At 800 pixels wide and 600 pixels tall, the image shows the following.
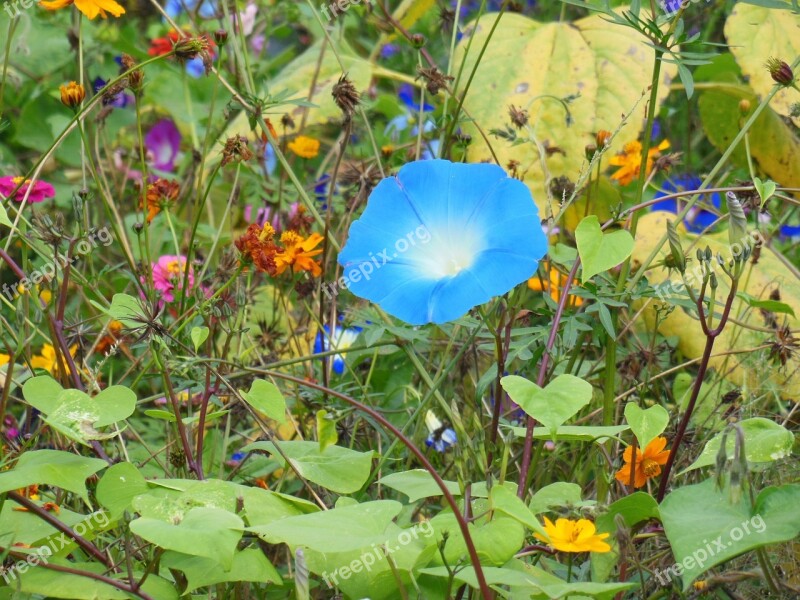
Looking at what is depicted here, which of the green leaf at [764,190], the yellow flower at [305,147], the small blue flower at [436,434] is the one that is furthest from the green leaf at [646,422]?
the yellow flower at [305,147]

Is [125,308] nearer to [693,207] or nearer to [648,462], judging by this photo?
[648,462]

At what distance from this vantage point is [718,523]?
88 centimetres

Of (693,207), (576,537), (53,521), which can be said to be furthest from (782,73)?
(693,207)

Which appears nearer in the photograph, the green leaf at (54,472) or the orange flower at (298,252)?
the green leaf at (54,472)

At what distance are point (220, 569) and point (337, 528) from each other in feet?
0.43

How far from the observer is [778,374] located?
1493mm

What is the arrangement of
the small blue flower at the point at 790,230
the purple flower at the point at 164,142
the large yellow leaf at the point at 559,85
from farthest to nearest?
the purple flower at the point at 164,142 < the small blue flower at the point at 790,230 < the large yellow leaf at the point at 559,85

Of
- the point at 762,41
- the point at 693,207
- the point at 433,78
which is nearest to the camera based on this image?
the point at 433,78

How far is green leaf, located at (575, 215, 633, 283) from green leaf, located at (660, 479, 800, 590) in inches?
8.9

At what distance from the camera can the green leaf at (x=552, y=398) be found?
88 centimetres

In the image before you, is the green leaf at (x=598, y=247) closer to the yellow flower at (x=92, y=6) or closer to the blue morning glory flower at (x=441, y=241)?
the blue morning glory flower at (x=441, y=241)

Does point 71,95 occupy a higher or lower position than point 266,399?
higher

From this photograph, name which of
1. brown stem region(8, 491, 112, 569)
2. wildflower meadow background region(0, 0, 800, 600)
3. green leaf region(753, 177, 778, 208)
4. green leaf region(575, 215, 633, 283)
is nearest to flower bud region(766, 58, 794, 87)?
wildflower meadow background region(0, 0, 800, 600)

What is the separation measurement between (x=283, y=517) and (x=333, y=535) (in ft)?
0.33
